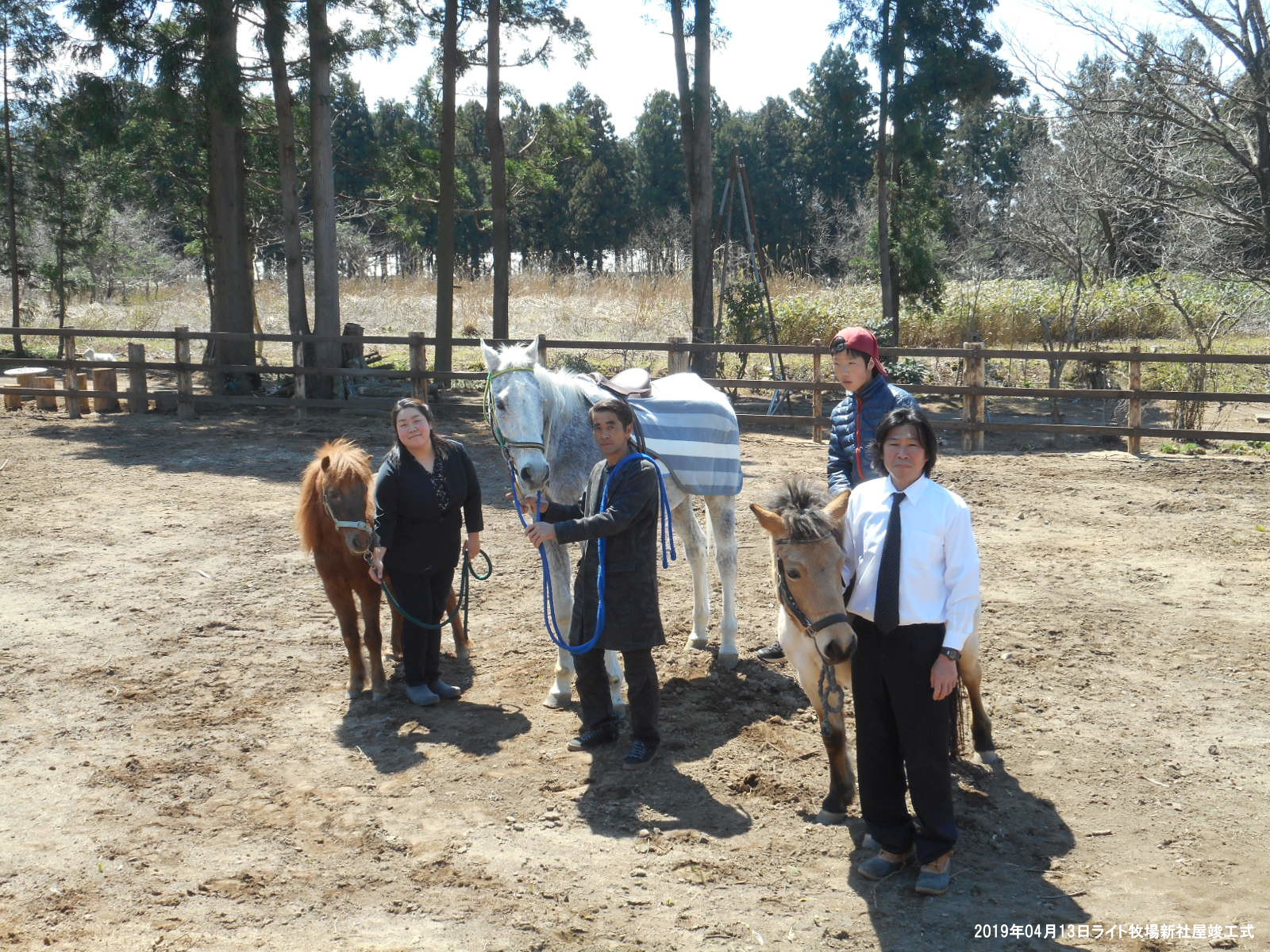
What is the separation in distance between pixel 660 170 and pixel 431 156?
93.5 ft

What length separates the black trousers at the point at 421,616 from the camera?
4.76 metres

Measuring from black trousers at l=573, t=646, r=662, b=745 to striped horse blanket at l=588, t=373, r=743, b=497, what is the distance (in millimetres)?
1244

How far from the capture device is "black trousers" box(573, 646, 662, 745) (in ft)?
13.4

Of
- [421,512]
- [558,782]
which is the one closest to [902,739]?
[558,782]

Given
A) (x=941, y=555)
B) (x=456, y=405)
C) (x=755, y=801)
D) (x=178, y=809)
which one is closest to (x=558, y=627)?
(x=755, y=801)

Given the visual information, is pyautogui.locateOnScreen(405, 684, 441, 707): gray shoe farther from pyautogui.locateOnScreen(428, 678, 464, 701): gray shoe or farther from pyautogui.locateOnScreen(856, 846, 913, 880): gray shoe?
pyautogui.locateOnScreen(856, 846, 913, 880): gray shoe

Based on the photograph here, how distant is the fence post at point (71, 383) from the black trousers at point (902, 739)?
1344cm

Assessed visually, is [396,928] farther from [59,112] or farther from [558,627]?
[59,112]

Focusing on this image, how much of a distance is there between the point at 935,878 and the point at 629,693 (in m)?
1.47

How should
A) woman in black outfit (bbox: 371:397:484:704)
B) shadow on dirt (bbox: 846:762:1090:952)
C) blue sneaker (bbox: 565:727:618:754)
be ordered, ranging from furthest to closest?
woman in black outfit (bbox: 371:397:484:704) < blue sneaker (bbox: 565:727:618:754) < shadow on dirt (bbox: 846:762:1090:952)

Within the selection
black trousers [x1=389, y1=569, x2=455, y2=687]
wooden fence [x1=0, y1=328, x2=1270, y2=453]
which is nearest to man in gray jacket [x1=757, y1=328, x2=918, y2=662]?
black trousers [x1=389, y1=569, x2=455, y2=687]

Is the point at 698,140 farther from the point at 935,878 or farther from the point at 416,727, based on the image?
the point at 935,878

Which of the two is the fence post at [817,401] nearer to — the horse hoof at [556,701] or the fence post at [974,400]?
Result: the fence post at [974,400]

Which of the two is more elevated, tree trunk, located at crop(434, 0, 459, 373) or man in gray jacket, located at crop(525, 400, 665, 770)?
tree trunk, located at crop(434, 0, 459, 373)
